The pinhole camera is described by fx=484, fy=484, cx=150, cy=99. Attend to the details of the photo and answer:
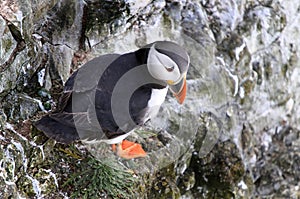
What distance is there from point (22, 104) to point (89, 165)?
82cm

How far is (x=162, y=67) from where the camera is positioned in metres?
3.78

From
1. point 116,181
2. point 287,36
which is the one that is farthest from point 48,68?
point 287,36

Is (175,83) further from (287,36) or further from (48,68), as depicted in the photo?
(287,36)

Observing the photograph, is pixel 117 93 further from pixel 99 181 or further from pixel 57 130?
pixel 99 181

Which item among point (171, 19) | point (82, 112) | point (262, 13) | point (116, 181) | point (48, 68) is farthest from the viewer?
point (262, 13)

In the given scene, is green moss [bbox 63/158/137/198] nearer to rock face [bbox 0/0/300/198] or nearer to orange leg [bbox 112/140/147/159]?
rock face [bbox 0/0/300/198]

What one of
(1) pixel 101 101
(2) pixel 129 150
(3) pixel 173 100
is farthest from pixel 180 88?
(3) pixel 173 100

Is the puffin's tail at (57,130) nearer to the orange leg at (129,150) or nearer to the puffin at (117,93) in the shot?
the puffin at (117,93)

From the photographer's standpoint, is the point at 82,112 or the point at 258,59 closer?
the point at 82,112

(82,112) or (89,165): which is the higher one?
(82,112)

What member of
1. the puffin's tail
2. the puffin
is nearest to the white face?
the puffin

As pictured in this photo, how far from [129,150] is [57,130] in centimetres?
97

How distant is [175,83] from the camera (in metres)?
3.88

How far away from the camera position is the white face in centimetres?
374
